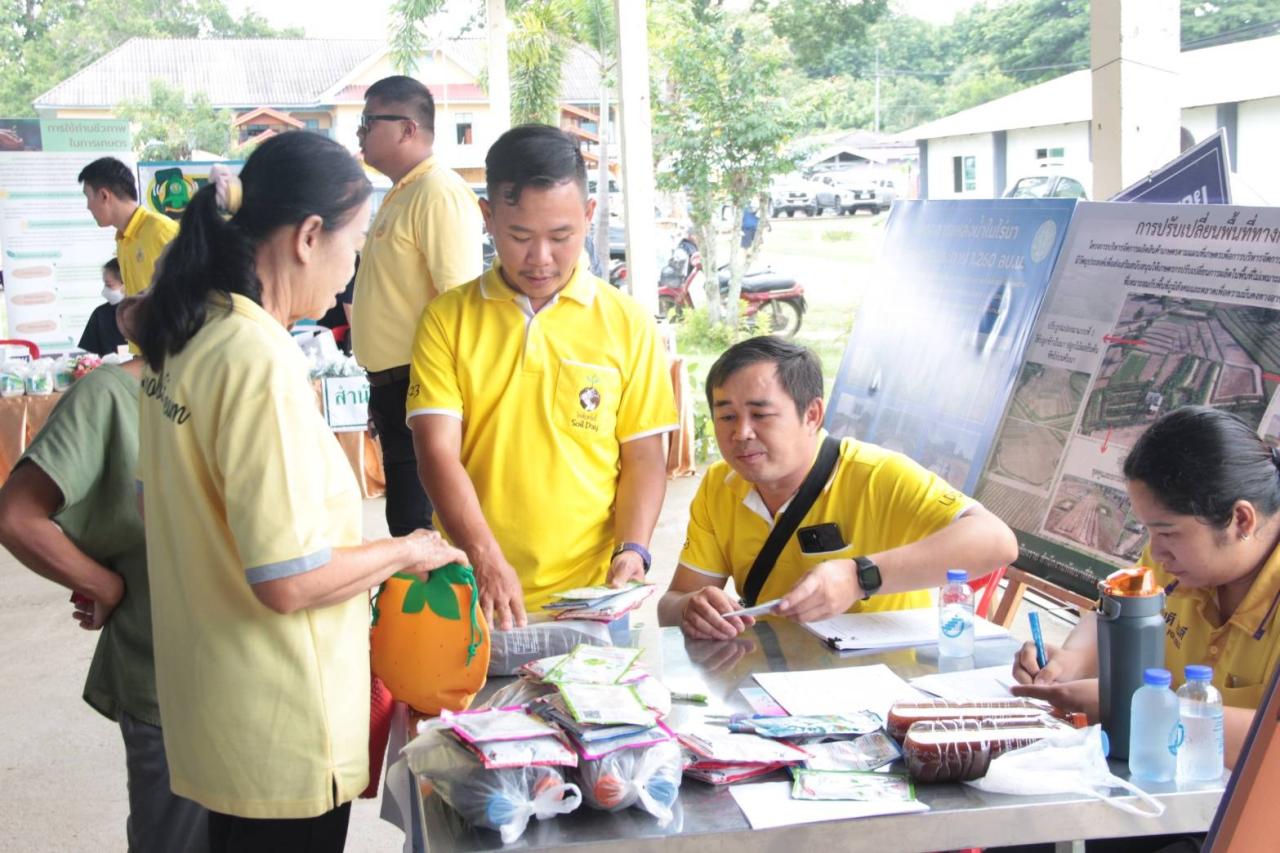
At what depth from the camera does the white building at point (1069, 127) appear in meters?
6.95

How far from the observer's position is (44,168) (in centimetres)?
888

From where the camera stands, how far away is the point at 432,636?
1711 millimetres

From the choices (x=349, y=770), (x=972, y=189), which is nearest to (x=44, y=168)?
(x=972, y=189)

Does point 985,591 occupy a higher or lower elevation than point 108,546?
lower

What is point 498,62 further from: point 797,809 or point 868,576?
point 797,809

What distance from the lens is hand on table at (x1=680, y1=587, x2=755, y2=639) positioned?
2064mm

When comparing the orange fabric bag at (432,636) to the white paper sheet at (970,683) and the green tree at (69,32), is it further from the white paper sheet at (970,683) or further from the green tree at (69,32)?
the green tree at (69,32)

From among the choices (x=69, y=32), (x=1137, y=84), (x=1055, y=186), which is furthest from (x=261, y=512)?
(x=69, y=32)

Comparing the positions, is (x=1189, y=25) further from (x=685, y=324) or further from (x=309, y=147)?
(x=309, y=147)

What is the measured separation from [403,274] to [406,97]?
0.61 m

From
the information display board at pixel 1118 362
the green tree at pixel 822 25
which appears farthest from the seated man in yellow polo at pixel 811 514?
the green tree at pixel 822 25

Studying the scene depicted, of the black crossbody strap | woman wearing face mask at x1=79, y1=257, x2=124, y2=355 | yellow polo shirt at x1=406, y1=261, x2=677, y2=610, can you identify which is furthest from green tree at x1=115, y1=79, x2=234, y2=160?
the black crossbody strap

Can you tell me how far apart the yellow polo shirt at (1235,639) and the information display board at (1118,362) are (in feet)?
1.97

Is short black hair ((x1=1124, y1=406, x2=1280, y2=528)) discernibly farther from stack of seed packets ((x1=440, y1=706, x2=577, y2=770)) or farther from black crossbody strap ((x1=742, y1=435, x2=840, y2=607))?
stack of seed packets ((x1=440, y1=706, x2=577, y2=770))
